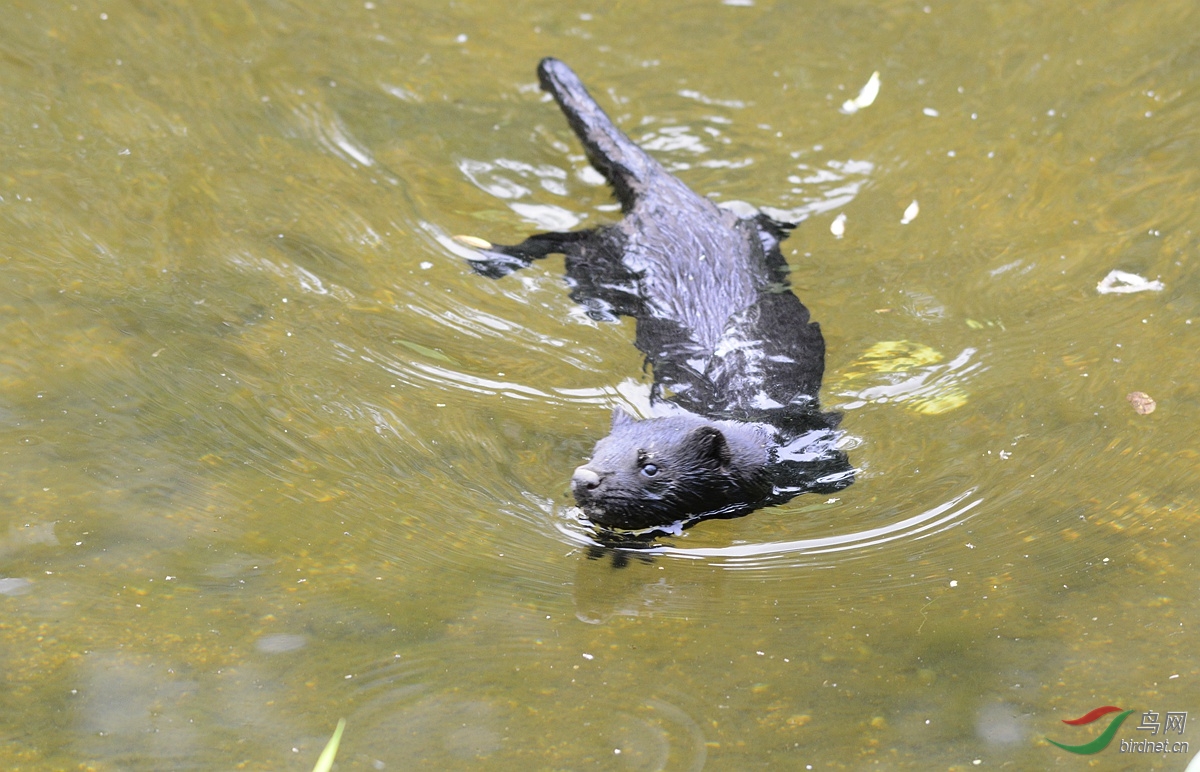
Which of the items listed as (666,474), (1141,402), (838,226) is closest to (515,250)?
(838,226)

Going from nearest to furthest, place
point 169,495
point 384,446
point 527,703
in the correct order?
point 527,703, point 169,495, point 384,446

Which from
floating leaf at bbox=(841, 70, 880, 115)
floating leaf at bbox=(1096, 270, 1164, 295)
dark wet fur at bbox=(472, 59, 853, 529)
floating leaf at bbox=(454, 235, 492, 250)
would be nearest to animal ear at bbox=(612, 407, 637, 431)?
dark wet fur at bbox=(472, 59, 853, 529)

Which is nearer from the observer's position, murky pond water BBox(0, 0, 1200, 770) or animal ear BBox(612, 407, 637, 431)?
murky pond water BBox(0, 0, 1200, 770)

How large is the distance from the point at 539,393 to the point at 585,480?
0.93 meters

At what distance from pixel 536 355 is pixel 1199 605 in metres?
2.79

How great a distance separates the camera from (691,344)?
4.66 m

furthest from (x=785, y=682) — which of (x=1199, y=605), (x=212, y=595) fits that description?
(x=212, y=595)

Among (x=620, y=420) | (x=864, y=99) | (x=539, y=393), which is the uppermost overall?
(x=864, y=99)

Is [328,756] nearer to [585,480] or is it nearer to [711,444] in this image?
[585,480]

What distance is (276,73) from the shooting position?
261 inches

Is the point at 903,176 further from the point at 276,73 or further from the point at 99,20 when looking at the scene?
the point at 99,20

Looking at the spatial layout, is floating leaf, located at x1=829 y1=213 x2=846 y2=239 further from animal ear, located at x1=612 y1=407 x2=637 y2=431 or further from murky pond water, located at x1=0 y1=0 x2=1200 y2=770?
animal ear, located at x1=612 y1=407 x2=637 y2=431

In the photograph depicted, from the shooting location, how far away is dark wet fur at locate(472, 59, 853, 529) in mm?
3918

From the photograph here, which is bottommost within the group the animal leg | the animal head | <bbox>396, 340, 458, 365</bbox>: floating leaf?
the animal head
